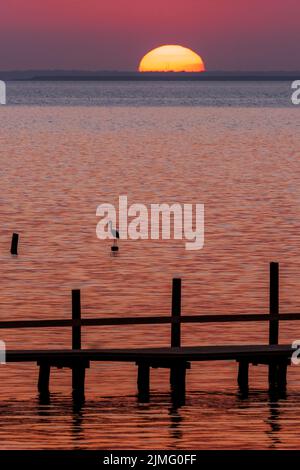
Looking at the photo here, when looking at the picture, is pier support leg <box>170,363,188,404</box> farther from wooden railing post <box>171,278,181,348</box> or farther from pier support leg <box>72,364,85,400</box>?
pier support leg <box>72,364,85,400</box>

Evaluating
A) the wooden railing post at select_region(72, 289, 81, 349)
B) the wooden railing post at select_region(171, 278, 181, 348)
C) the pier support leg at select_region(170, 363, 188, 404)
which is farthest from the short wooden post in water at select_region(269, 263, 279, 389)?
the wooden railing post at select_region(72, 289, 81, 349)

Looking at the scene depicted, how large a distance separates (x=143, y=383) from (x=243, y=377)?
2.20 meters

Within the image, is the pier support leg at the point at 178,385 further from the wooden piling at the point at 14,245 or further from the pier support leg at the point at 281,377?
the wooden piling at the point at 14,245

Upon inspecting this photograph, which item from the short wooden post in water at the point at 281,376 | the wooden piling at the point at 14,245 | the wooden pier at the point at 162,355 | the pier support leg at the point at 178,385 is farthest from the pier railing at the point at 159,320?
the wooden piling at the point at 14,245

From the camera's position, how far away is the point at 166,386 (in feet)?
96.0

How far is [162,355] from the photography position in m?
26.5

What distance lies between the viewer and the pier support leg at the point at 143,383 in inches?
1067

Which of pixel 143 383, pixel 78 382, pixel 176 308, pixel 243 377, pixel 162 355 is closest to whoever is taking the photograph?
pixel 162 355

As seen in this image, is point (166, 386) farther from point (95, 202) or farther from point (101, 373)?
point (95, 202)

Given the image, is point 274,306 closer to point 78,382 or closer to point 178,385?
point 178,385

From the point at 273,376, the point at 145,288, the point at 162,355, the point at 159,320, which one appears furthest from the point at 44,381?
the point at 145,288

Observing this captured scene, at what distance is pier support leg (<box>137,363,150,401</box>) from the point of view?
27094 millimetres
